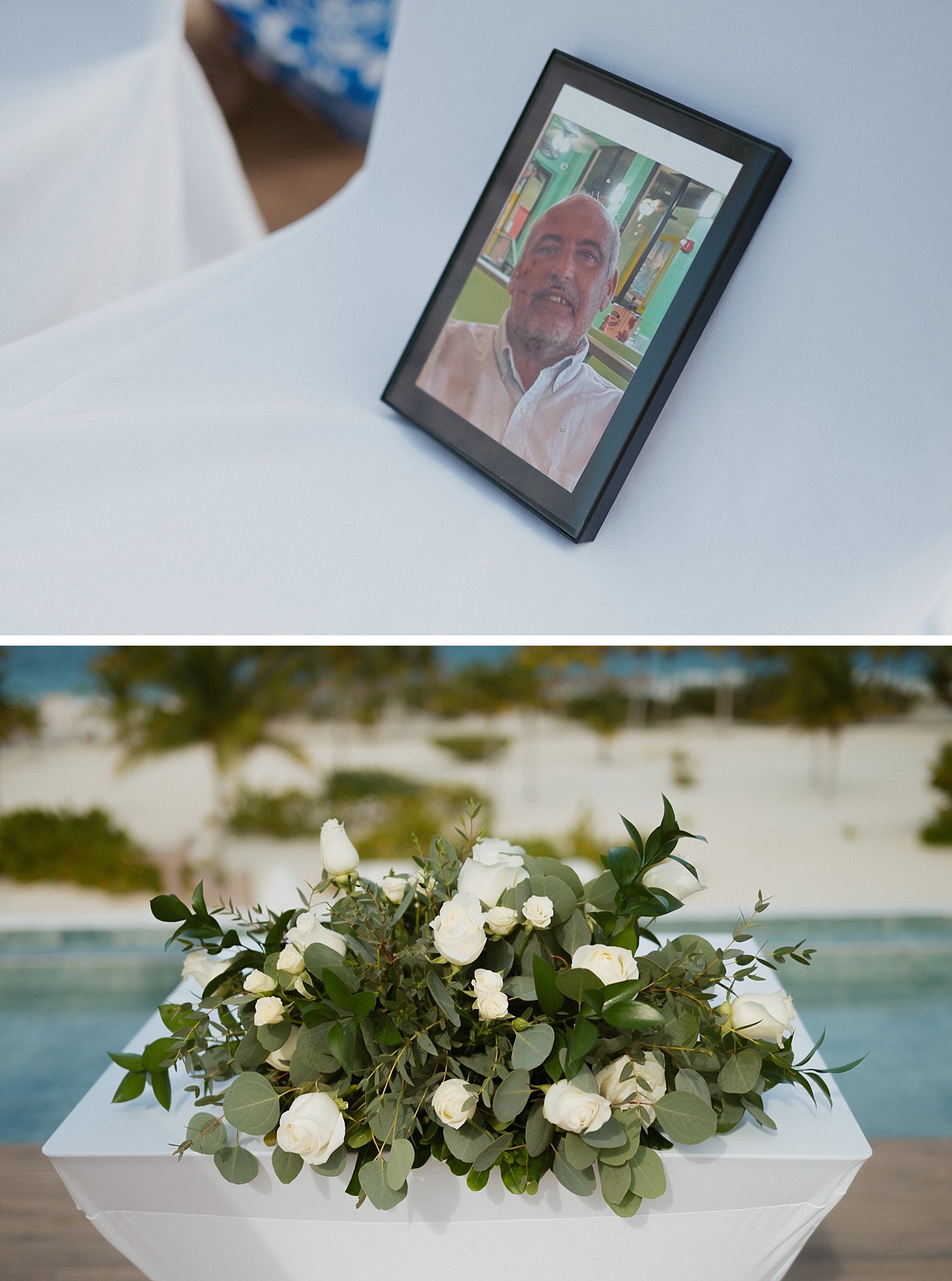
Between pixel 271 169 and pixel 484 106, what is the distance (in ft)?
2.98

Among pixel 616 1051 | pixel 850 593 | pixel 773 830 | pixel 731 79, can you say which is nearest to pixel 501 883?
pixel 616 1051

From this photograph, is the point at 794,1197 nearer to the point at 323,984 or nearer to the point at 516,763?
the point at 323,984

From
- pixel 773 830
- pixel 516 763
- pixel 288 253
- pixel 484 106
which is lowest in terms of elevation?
pixel 516 763

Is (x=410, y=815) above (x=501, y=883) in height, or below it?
below

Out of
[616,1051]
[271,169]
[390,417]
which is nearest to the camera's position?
[616,1051]

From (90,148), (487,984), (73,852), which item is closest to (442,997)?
(487,984)

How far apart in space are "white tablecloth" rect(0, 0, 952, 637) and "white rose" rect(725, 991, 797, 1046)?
308 mm

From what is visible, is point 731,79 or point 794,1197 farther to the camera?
point 731,79

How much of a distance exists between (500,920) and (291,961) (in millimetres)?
119

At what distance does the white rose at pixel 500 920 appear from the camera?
56cm

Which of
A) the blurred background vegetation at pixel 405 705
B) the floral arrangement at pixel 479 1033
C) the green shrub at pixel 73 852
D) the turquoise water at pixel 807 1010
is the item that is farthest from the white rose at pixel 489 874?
the green shrub at pixel 73 852

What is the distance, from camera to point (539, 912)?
0.56 m

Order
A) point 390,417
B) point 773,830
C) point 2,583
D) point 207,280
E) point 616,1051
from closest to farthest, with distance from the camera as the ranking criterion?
point 616,1051 < point 2,583 < point 390,417 < point 207,280 < point 773,830

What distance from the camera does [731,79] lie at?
78 cm
